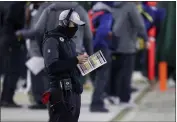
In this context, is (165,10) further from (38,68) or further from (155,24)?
(38,68)

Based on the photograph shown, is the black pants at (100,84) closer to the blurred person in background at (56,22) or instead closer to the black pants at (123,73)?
the black pants at (123,73)

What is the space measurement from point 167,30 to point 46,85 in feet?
20.6

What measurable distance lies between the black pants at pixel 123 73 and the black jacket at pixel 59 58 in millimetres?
4940

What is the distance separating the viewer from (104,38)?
37.3 feet

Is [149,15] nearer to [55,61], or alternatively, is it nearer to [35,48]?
[35,48]

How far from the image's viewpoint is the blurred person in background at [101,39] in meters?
11.3

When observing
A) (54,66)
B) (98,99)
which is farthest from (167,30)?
(54,66)

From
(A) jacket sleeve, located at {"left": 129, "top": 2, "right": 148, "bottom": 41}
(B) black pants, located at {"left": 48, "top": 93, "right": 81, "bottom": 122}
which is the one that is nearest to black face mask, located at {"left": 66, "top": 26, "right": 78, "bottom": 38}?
(B) black pants, located at {"left": 48, "top": 93, "right": 81, "bottom": 122}

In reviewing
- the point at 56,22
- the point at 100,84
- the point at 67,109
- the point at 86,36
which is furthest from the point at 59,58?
the point at 100,84

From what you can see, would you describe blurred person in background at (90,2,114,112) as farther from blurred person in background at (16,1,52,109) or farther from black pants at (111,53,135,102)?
blurred person in background at (16,1,52,109)

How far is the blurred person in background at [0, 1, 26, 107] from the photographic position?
38.0 feet

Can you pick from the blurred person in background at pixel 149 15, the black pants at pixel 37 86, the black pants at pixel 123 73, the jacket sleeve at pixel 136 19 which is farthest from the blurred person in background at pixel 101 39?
the blurred person in background at pixel 149 15

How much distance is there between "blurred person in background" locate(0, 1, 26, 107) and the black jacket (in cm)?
445

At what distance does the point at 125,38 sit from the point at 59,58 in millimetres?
4964
